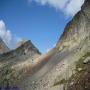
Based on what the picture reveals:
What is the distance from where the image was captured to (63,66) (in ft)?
415

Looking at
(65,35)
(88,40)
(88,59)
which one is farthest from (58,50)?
(88,59)

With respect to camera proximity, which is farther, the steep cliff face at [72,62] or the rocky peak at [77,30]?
the rocky peak at [77,30]

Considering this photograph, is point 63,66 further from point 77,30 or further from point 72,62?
point 77,30

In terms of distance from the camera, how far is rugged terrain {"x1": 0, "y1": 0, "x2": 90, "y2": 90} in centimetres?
11144

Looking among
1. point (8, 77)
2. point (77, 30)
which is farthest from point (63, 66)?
point (8, 77)

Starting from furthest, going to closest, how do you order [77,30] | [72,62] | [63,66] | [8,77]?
[8,77] < [77,30] < [63,66] < [72,62]

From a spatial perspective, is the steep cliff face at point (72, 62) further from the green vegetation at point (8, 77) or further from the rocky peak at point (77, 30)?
the green vegetation at point (8, 77)

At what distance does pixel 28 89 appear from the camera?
131 m

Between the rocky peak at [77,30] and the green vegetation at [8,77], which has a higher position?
the rocky peak at [77,30]

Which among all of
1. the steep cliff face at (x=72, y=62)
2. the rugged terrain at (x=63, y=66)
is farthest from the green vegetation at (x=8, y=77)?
the steep cliff face at (x=72, y=62)

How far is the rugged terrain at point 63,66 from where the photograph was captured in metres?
111

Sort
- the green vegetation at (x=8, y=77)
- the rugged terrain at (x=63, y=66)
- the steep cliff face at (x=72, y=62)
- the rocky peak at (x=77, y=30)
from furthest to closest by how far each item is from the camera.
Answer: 1. the green vegetation at (x=8, y=77)
2. the rocky peak at (x=77, y=30)
3. the rugged terrain at (x=63, y=66)
4. the steep cliff face at (x=72, y=62)

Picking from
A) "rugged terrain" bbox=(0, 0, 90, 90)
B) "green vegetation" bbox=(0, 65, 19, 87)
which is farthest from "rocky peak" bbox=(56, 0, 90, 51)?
"green vegetation" bbox=(0, 65, 19, 87)

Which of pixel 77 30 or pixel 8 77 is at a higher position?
pixel 77 30
